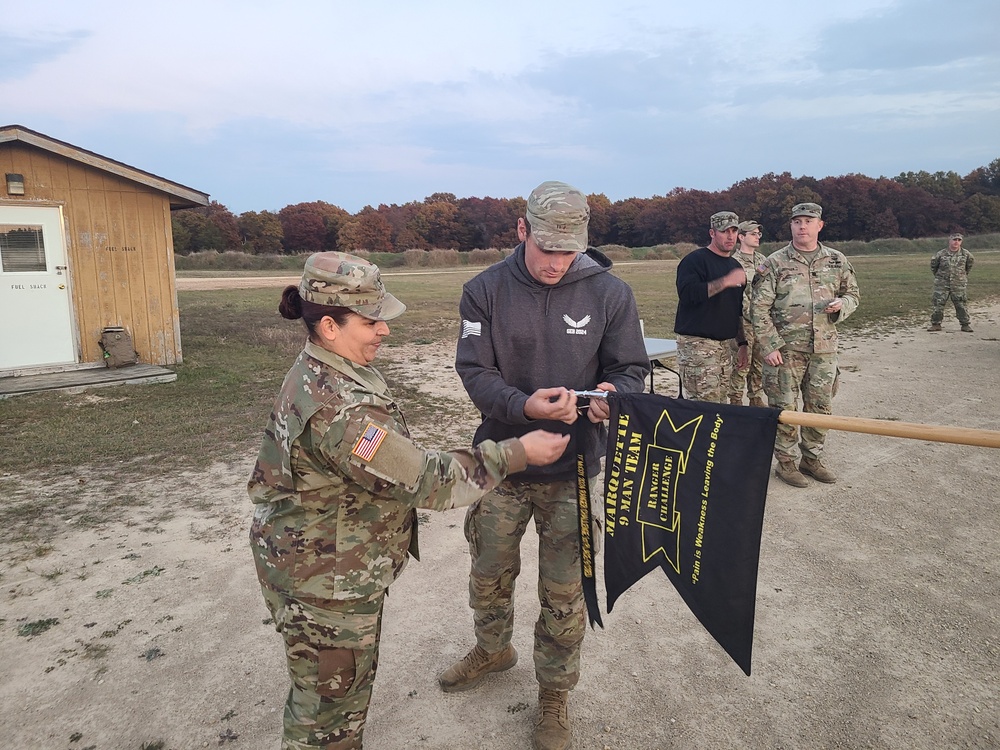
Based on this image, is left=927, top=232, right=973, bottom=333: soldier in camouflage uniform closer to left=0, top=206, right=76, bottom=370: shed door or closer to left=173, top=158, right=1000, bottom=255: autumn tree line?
left=0, top=206, right=76, bottom=370: shed door

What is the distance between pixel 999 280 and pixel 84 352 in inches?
1259

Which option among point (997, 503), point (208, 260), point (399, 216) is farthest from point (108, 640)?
point (399, 216)

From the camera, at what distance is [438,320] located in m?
18.0

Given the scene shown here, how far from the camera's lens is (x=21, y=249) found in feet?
33.6

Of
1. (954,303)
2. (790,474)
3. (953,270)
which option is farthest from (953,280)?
(790,474)

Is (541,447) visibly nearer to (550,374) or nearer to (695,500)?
(550,374)

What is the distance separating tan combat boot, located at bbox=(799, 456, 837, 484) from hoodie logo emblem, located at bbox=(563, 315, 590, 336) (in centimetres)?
421

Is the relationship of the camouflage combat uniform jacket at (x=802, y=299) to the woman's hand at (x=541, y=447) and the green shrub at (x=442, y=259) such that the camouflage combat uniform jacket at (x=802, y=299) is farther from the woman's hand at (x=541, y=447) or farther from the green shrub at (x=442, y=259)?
the green shrub at (x=442, y=259)

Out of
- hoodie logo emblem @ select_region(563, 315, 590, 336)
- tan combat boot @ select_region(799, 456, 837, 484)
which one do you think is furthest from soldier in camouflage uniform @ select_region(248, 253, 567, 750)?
tan combat boot @ select_region(799, 456, 837, 484)

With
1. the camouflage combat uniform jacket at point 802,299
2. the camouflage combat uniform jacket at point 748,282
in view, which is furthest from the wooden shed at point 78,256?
the camouflage combat uniform jacket at point 802,299

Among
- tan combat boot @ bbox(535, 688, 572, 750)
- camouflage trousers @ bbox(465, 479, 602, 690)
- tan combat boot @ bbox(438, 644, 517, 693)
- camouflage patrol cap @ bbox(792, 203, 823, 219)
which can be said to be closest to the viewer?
tan combat boot @ bbox(535, 688, 572, 750)

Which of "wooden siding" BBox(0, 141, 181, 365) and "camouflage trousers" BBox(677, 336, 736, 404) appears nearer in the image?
"camouflage trousers" BBox(677, 336, 736, 404)

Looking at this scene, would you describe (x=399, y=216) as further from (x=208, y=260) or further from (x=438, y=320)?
(x=438, y=320)

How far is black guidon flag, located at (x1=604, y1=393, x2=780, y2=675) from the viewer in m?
2.72
